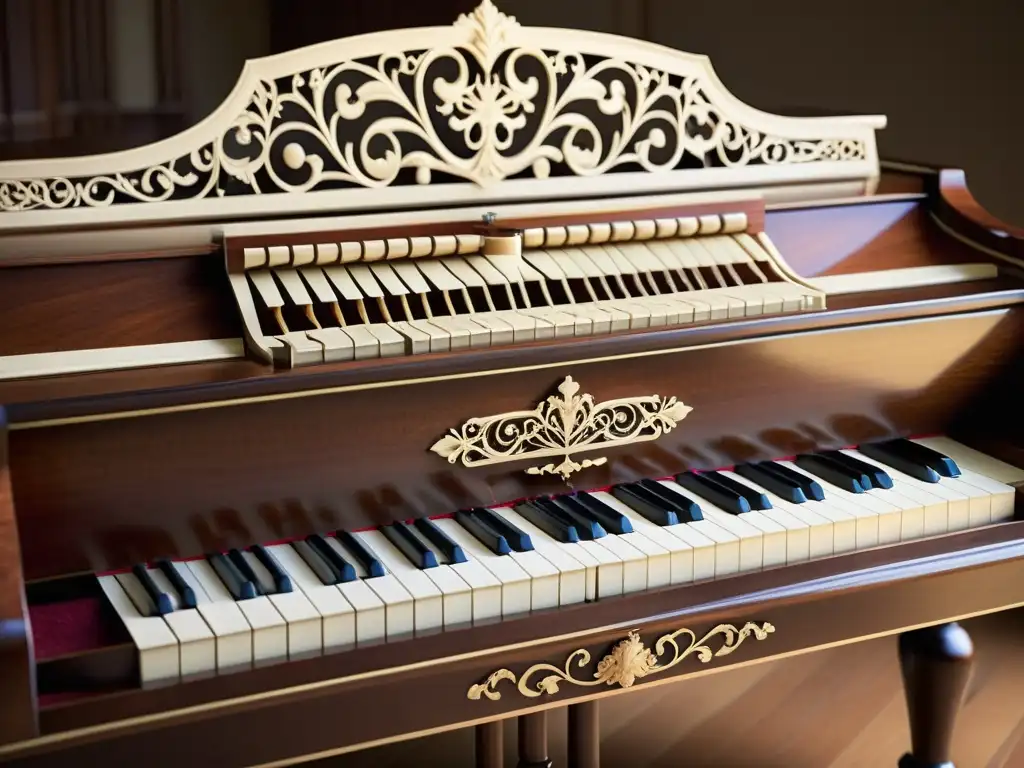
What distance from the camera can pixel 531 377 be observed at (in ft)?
6.23

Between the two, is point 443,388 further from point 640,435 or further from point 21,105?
point 21,105

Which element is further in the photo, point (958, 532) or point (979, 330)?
point (979, 330)

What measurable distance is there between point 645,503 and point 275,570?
1.79ft

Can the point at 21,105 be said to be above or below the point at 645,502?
above

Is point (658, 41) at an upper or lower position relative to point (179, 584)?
upper

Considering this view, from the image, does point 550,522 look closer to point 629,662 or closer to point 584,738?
point 629,662

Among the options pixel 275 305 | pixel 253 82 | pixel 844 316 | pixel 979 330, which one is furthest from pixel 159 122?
pixel 979 330

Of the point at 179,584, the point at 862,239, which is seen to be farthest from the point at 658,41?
the point at 179,584

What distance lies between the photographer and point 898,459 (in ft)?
6.98

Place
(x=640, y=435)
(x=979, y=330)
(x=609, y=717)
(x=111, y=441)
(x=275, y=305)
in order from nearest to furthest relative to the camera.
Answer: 1. (x=111, y=441)
2. (x=275, y=305)
3. (x=640, y=435)
4. (x=979, y=330)
5. (x=609, y=717)

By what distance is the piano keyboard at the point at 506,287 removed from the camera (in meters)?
1.85

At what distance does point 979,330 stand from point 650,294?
578 millimetres

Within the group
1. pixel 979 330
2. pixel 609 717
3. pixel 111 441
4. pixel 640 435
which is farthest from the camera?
pixel 609 717

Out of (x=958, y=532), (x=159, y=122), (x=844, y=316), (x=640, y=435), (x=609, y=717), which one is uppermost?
(x=159, y=122)
